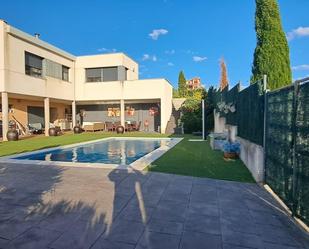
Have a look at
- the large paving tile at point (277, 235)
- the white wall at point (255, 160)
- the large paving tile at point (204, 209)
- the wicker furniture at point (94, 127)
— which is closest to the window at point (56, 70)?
the wicker furniture at point (94, 127)

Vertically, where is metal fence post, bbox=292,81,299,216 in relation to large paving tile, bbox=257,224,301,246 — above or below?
above

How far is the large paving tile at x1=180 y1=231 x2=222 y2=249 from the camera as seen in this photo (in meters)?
3.01

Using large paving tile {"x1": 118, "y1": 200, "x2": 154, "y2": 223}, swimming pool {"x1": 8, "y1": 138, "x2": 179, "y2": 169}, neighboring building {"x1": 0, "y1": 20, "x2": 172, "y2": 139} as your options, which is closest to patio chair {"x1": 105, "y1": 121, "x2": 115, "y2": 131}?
neighboring building {"x1": 0, "y1": 20, "x2": 172, "y2": 139}

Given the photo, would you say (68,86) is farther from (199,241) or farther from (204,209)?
(199,241)

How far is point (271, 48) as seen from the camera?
41.8 feet

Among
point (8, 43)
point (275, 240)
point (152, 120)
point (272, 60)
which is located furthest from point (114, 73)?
point (275, 240)

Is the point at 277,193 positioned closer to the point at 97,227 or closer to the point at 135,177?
the point at 135,177

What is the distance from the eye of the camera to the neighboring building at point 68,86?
53.4ft

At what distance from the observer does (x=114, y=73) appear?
2370cm

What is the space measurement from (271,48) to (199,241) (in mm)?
12318

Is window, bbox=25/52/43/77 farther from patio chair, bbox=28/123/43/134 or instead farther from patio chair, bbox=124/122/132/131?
patio chair, bbox=124/122/132/131

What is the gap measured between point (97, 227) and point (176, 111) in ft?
69.2

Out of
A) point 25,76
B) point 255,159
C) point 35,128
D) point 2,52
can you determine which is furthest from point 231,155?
point 35,128

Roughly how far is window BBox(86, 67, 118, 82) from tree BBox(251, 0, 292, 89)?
14.3 meters
